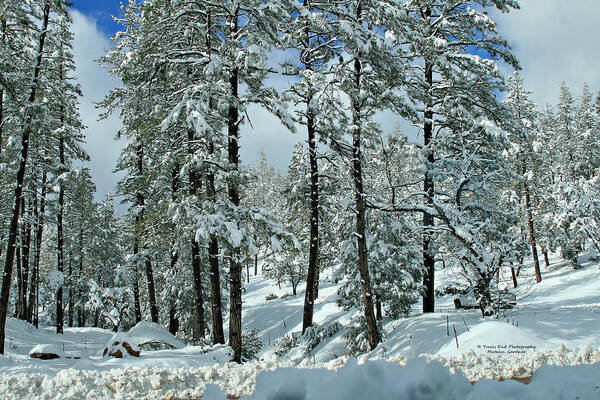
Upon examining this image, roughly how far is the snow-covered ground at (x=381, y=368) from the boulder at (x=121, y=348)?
34 cm

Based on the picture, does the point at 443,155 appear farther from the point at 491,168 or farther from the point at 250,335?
the point at 250,335

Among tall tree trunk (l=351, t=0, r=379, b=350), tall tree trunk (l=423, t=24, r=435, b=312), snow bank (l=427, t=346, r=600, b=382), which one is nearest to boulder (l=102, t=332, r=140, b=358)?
tall tree trunk (l=351, t=0, r=379, b=350)

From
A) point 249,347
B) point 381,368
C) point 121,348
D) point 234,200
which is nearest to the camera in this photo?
point 381,368

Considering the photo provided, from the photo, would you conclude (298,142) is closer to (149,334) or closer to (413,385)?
(149,334)

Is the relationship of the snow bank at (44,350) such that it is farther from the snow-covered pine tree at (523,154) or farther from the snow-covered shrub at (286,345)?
the snow-covered pine tree at (523,154)

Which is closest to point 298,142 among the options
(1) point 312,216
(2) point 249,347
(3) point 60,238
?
(1) point 312,216

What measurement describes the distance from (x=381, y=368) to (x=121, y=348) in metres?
10.2

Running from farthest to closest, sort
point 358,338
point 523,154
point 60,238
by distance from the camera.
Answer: point 523,154, point 60,238, point 358,338

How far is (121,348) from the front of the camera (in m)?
9.82

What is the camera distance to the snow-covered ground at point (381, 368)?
51.4 inches

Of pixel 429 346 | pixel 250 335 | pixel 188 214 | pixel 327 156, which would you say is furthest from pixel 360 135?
pixel 250 335

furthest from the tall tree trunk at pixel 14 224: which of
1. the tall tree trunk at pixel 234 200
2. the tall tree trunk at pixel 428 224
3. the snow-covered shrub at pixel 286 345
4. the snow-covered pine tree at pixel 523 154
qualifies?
the snow-covered pine tree at pixel 523 154

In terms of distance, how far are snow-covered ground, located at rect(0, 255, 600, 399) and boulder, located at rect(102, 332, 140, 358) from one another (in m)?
0.34

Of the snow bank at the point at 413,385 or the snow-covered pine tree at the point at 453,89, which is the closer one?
the snow bank at the point at 413,385
